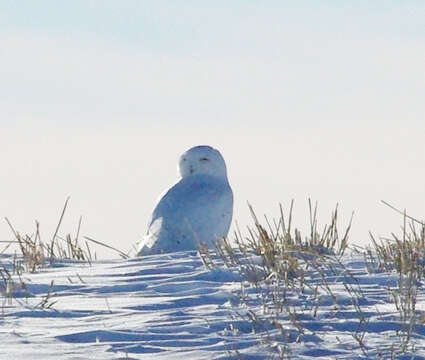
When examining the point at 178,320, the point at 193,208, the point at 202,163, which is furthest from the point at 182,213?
the point at 178,320

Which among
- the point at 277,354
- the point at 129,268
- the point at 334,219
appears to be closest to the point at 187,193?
the point at 334,219

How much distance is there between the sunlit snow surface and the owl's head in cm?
428

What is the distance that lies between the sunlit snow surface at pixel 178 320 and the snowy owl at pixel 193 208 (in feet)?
9.79

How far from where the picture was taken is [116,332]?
15.8 ft

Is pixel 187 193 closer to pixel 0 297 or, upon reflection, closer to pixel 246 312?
pixel 0 297

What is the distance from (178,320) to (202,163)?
5865 millimetres

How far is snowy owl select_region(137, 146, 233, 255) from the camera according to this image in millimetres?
9594

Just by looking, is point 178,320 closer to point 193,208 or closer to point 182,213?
point 182,213

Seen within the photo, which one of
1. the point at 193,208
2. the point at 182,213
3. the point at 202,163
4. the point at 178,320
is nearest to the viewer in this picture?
the point at 178,320

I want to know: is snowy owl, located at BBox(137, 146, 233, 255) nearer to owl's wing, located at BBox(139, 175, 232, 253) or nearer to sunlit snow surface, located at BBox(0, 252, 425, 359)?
owl's wing, located at BBox(139, 175, 232, 253)

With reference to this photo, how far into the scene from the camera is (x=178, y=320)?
16.5 ft

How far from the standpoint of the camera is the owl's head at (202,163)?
1084cm

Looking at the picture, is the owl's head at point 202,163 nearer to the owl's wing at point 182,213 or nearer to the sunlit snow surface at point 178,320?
the owl's wing at point 182,213

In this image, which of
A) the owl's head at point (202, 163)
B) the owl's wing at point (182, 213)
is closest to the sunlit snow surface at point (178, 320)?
the owl's wing at point (182, 213)
